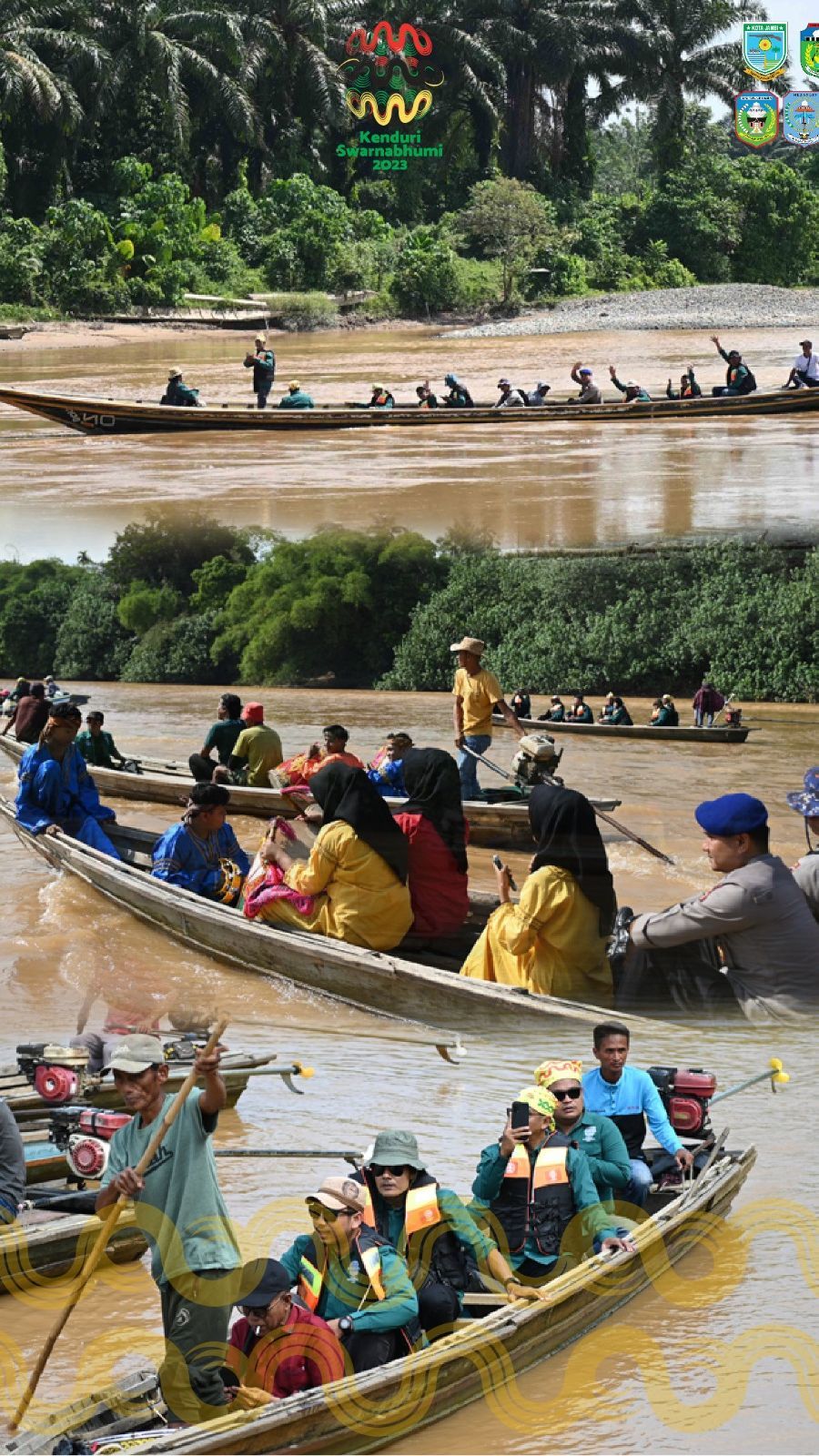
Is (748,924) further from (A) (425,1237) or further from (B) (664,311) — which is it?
(B) (664,311)

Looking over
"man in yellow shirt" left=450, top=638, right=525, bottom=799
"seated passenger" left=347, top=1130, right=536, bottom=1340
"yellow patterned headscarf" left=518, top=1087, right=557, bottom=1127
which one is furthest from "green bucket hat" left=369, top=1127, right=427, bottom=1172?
"man in yellow shirt" left=450, top=638, right=525, bottom=799

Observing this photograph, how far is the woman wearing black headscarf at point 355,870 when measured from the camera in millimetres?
4531

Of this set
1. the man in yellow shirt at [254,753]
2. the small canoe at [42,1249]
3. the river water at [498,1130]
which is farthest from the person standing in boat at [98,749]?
the small canoe at [42,1249]

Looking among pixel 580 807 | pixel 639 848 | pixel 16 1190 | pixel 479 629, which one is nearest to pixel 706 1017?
pixel 580 807

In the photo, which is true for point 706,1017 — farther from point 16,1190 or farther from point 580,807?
point 16,1190

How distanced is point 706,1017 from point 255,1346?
209 cm

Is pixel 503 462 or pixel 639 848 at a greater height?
pixel 503 462

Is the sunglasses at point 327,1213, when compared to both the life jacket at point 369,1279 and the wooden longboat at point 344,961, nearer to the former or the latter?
the life jacket at point 369,1279

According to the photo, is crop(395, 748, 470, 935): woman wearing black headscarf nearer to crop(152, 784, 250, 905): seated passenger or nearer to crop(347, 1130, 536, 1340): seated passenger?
crop(152, 784, 250, 905): seated passenger

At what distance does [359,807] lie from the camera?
455 cm

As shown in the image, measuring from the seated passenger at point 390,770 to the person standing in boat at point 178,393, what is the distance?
312 cm

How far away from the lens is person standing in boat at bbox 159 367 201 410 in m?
9.05

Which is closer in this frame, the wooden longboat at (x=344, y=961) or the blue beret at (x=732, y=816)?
the blue beret at (x=732, y=816)

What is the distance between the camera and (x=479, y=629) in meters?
9.16
